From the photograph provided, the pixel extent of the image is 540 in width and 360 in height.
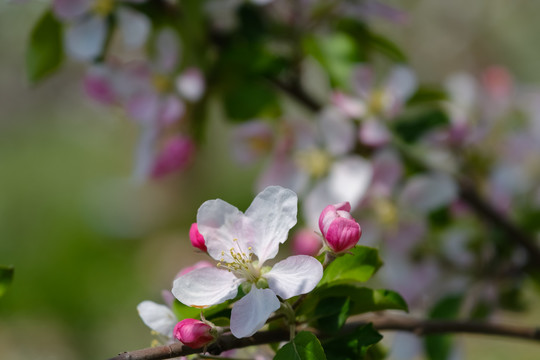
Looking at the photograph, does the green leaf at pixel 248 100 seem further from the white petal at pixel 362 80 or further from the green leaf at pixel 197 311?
the green leaf at pixel 197 311

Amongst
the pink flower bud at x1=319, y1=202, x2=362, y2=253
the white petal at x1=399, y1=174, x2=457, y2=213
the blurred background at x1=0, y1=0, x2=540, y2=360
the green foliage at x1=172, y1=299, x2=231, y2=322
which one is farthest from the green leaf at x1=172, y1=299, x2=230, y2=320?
the blurred background at x1=0, y1=0, x2=540, y2=360

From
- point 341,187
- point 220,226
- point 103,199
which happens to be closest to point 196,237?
point 220,226

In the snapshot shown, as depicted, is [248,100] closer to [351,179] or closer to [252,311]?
[351,179]

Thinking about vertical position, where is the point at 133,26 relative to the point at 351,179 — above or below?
above

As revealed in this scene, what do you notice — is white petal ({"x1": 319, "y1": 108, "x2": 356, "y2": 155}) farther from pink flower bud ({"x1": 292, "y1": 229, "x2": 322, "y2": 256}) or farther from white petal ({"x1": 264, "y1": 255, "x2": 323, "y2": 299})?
white petal ({"x1": 264, "y1": 255, "x2": 323, "y2": 299})

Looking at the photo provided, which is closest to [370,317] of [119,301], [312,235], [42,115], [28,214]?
[312,235]

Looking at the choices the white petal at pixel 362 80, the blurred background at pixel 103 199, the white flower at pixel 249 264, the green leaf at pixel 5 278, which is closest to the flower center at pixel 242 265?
the white flower at pixel 249 264
